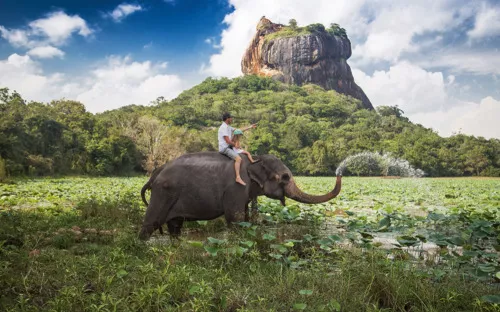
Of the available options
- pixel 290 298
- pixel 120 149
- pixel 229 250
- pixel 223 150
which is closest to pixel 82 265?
pixel 229 250

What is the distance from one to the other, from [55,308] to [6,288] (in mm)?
877

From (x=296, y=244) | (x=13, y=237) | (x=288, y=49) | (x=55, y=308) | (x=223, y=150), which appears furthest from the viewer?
(x=288, y=49)

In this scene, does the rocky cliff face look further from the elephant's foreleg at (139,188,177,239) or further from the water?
the elephant's foreleg at (139,188,177,239)

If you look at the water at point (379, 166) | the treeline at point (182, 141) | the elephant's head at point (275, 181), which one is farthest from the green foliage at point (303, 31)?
the elephant's head at point (275, 181)

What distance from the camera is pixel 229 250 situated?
4.50 meters

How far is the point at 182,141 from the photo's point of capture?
48.1 m

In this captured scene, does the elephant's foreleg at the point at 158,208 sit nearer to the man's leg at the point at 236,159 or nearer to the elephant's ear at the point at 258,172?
the man's leg at the point at 236,159

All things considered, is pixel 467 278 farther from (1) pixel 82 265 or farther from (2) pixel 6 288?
(2) pixel 6 288

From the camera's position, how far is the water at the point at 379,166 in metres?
51.2

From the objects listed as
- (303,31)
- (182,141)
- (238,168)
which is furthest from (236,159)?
(303,31)

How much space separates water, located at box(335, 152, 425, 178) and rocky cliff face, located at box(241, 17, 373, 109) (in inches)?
3553

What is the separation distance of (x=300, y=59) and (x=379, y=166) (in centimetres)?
9907

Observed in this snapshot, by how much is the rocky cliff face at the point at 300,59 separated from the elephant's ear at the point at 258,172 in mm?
138132

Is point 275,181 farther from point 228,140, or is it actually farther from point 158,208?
point 158,208
